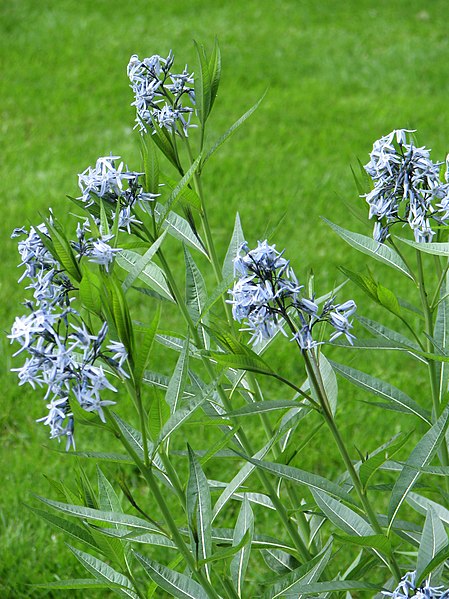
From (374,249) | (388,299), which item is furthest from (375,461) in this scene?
(374,249)

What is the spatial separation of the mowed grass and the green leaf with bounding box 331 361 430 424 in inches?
68.9

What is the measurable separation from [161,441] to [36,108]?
6236 millimetres

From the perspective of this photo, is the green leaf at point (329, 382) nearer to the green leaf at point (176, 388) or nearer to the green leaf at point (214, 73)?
the green leaf at point (176, 388)

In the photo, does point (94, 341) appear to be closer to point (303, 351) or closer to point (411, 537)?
point (303, 351)

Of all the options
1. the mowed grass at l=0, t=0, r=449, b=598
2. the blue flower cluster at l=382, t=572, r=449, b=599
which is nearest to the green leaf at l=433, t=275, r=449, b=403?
the blue flower cluster at l=382, t=572, r=449, b=599

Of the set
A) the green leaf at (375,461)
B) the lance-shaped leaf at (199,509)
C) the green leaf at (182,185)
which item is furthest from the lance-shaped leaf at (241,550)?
the green leaf at (182,185)

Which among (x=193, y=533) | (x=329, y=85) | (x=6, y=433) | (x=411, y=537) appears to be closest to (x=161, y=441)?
(x=193, y=533)

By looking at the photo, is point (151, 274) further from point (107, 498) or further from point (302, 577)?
point (302, 577)

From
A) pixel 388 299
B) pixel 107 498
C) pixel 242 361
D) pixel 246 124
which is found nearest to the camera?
pixel 242 361

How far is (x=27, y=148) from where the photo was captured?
659cm

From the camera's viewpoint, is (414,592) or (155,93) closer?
(414,592)

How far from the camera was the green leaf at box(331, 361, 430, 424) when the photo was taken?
66.1 inches

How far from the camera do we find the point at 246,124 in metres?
6.96

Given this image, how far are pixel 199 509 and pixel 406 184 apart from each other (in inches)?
27.7
